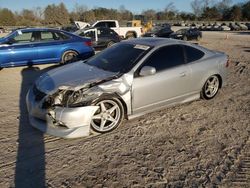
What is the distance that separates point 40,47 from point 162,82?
583cm

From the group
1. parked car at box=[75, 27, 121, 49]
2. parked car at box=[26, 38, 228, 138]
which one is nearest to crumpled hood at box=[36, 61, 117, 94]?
parked car at box=[26, 38, 228, 138]

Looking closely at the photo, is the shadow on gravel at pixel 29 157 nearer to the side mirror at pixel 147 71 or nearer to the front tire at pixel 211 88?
the side mirror at pixel 147 71

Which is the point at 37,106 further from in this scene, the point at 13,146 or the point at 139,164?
the point at 139,164

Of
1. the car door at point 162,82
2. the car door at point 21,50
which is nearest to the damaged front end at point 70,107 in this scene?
the car door at point 162,82

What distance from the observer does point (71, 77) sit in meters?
4.82

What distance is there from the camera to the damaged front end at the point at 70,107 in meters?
4.18

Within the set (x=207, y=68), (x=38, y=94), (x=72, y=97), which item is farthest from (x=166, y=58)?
(x=38, y=94)

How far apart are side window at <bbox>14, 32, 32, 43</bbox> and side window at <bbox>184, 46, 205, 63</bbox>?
596 cm

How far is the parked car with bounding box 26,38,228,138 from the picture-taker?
429 cm

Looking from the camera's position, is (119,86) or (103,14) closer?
(119,86)

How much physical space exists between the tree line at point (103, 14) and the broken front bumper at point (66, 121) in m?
50.0

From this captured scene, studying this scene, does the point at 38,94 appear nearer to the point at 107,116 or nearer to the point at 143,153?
the point at 107,116

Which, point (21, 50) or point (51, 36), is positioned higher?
point (51, 36)

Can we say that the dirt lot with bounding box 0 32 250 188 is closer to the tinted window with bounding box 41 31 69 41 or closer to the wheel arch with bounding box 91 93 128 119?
the wheel arch with bounding box 91 93 128 119
